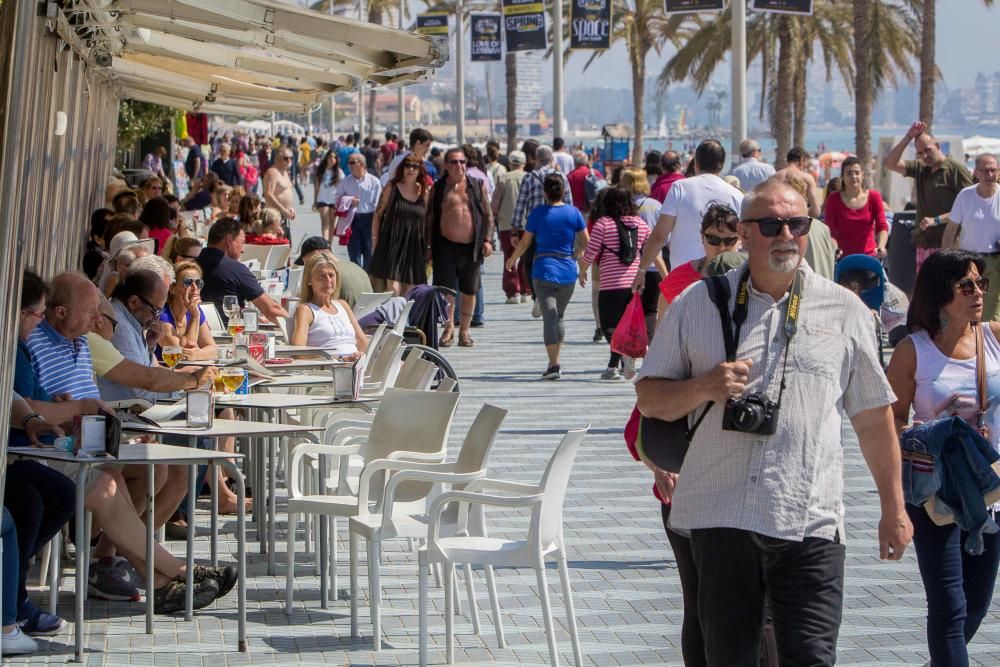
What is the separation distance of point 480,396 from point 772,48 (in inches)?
1305

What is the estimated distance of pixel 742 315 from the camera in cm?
406

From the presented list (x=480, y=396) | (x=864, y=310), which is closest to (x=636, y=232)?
(x=480, y=396)

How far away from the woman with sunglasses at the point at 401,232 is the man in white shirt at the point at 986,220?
5.62 meters

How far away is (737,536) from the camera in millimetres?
3984

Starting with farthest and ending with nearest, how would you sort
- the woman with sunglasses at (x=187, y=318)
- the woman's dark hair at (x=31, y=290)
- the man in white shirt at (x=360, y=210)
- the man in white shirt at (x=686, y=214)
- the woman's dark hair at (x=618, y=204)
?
the man in white shirt at (x=360, y=210)
the woman's dark hair at (x=618, y=204)
the man in white shirt at (x=686, y=214)
the woman with sunglasses at (x=187, y=318)
the woman's dark hair at (x=31, y=290)

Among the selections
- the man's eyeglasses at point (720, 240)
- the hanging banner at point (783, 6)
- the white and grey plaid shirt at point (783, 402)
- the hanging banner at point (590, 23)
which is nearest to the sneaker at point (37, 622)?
the man's eyeglasses at point (720, 240)

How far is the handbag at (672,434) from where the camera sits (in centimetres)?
411

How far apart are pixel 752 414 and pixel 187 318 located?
17.8 feet

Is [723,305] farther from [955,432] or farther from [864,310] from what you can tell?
[955,432]

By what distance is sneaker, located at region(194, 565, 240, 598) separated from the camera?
6551mm

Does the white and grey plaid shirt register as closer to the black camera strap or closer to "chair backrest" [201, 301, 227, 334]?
the black camera strap

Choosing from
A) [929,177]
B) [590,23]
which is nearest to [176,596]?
[929,177]

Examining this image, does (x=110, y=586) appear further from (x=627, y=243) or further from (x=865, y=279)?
(x=627, y=243)

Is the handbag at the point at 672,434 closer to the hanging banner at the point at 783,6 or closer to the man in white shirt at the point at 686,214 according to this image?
the man in white shirt at the point at 686,214
